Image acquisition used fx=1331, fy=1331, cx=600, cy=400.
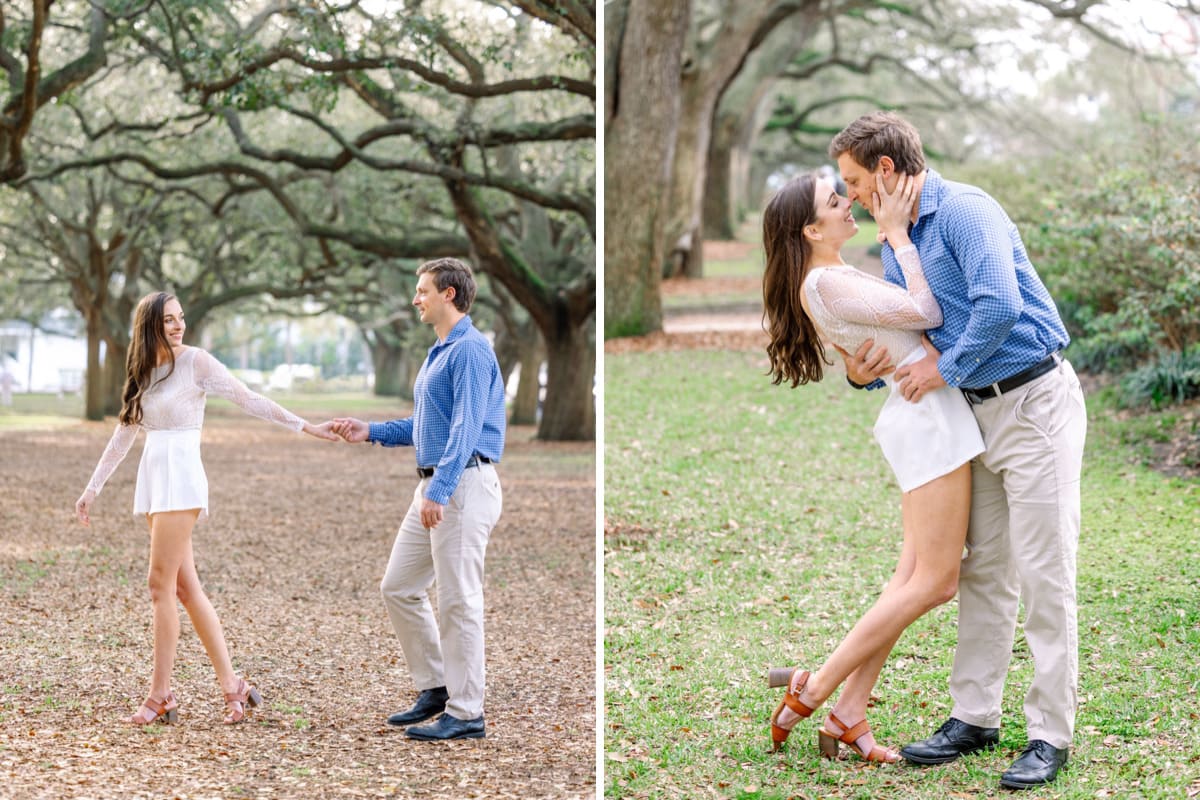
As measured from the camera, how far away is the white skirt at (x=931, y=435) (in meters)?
3.85

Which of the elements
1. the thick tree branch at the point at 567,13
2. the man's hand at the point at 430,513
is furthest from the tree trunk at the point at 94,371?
the man's hand at the point at 430,513

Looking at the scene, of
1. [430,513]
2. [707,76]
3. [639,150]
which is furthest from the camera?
[707,76]

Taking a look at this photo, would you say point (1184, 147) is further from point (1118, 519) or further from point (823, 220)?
point (823, 220)

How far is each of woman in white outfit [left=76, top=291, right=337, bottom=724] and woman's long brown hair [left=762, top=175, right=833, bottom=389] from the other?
1712 millimetres

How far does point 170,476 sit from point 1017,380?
2933 mm

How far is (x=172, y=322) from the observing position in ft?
15.9

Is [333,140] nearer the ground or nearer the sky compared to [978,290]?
nearer the sky

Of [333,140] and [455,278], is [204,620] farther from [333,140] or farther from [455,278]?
[333,140]

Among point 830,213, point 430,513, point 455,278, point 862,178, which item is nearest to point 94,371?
point 455,278

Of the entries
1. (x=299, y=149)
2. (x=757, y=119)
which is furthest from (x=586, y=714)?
(x=757, y=119)

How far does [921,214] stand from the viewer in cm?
389

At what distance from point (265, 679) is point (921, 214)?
367 centimetres

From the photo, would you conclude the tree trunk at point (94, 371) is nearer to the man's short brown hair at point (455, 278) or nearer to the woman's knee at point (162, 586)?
the woman's knee at point (162, 586)

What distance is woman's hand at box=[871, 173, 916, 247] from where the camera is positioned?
3.84 meters
